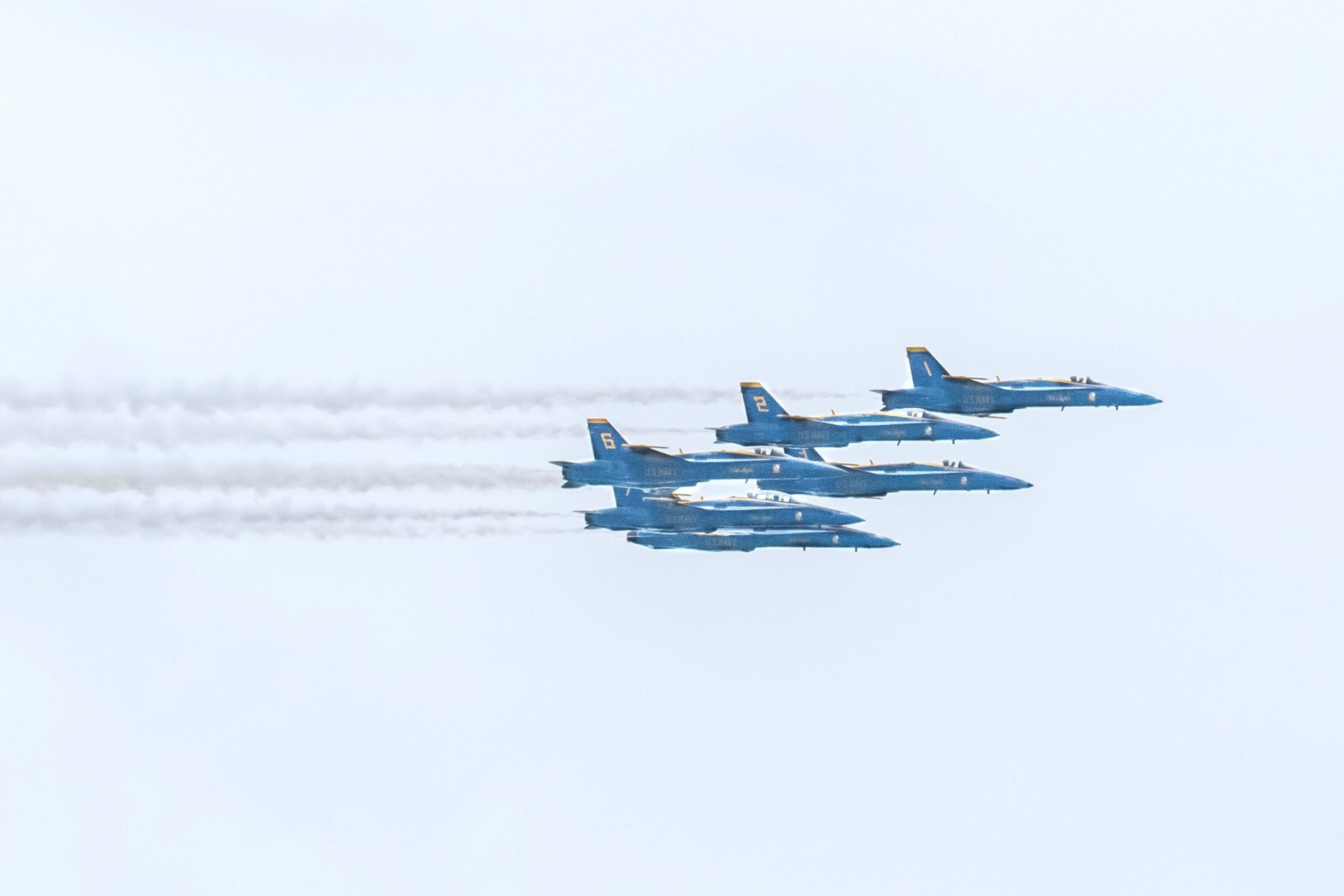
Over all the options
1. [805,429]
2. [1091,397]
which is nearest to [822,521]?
[805,429]

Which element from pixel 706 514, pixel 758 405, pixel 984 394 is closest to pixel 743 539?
pixel 706 514

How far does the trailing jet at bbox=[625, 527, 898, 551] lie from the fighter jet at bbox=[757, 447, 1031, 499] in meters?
2.45

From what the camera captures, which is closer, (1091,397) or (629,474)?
(629,474)

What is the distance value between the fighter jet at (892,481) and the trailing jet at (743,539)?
8.03ft

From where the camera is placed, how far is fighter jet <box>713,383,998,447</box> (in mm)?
122188

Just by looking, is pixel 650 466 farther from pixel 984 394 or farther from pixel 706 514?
pixel 984 394

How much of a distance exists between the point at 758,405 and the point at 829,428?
393 cm

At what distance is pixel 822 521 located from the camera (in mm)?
119438

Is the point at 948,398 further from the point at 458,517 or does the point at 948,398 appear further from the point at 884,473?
the point at 458,517

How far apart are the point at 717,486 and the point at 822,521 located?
592cm

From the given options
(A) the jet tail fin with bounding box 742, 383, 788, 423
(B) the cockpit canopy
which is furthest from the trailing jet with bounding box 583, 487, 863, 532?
(A) the jet tail fin with bounding box 742, 383, 788, 423

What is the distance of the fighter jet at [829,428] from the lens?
401 ft

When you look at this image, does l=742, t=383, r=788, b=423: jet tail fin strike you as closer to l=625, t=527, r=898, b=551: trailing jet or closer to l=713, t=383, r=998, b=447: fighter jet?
l=713, t=383, r=998, b=447: fighter jet

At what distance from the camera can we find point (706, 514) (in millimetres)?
118000
